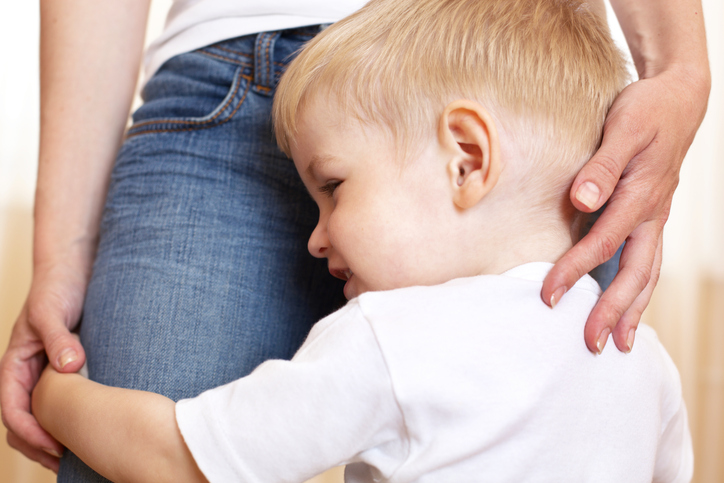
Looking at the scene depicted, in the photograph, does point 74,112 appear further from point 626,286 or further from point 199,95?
point 626,286

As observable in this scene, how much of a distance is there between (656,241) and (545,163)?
0.62 feet

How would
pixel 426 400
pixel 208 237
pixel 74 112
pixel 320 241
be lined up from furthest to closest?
pixel 74 112
pixel 208 237
pixel 320 241
pixel 426 400

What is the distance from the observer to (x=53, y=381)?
76 cm

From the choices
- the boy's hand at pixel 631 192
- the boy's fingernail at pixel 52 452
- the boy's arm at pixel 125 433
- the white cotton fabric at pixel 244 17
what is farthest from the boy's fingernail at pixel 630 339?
the boy's fingernail at pixel 52 452

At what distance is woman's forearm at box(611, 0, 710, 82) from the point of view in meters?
0.78

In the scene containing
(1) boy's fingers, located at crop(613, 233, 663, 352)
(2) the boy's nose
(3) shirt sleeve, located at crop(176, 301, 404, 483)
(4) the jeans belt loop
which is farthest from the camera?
(4) the jeans belt loop

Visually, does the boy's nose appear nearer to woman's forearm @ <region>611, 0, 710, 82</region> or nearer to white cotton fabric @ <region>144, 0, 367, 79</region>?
white cotton fabric @ <region>144, 0, 367, 79</region>

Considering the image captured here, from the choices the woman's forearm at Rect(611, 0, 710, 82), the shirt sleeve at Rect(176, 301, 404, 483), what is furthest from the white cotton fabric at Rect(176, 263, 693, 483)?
the woman's forearm at Rect(611, 0, 710, 82)

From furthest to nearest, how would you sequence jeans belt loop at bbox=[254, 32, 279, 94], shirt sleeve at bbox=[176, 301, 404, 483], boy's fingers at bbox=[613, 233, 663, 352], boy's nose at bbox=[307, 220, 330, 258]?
1. jeans belt loop at bbox=[254, 32, 279, 94]
2. boy's nose at bbox=[307, 220, 330, 258]
3. boy's fingers at bbox=[613, 233, 663, 352]
4. shirt sleeve at bbox=[176, 301, 404, 483]

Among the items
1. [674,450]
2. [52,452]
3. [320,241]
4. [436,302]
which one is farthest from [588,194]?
[52,452]

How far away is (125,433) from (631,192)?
2.00 feet

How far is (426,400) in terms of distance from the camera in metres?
0.50

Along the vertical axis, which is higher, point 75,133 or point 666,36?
point 666,36

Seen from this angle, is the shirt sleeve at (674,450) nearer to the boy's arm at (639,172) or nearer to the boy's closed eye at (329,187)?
the boy's arm at (639,172)
